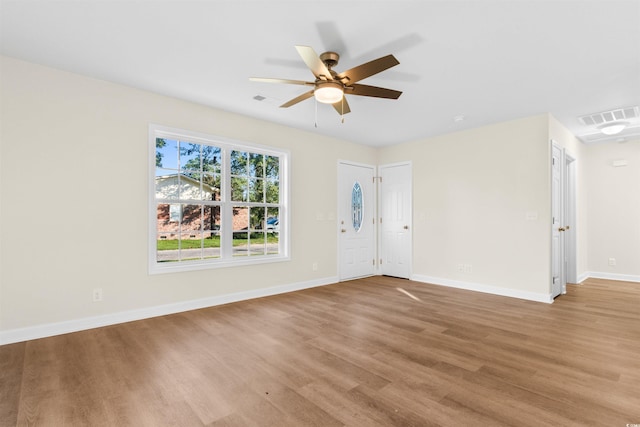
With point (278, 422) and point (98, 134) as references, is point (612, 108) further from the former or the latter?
point (98, 134)

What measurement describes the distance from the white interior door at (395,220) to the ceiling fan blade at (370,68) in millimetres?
3707

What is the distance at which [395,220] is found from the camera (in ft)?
20.2

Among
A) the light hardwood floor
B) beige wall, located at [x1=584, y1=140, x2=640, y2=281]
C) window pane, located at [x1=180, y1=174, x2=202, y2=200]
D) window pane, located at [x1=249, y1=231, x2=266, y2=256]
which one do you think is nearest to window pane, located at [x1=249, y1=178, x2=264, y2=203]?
window pane, located at [x1=249, y1=231, x2=266, y2=256]

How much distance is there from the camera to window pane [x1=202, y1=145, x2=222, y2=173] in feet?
13.8

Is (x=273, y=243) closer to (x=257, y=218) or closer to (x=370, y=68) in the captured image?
(x=257, y=218)

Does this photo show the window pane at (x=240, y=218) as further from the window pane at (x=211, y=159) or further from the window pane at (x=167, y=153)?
the window pane at (x=167, y=153)

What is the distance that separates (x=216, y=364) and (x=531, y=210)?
4.50 meters

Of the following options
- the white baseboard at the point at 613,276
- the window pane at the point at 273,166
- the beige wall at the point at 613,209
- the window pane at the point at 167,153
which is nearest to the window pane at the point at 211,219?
the window pane at the point at 167,153

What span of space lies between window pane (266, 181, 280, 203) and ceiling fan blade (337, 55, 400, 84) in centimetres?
255

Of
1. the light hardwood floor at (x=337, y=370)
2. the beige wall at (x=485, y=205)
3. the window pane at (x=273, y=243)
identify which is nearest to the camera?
the light hardwood floor at (x=337, y=370)

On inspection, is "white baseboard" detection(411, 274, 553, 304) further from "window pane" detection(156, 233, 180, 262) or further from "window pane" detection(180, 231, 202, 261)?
"window pane" detection(156, 233, 180, 262)

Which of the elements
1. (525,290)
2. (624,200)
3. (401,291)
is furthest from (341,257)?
(624,200)

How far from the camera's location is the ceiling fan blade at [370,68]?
223 centimetres

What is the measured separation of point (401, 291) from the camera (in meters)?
4.92
